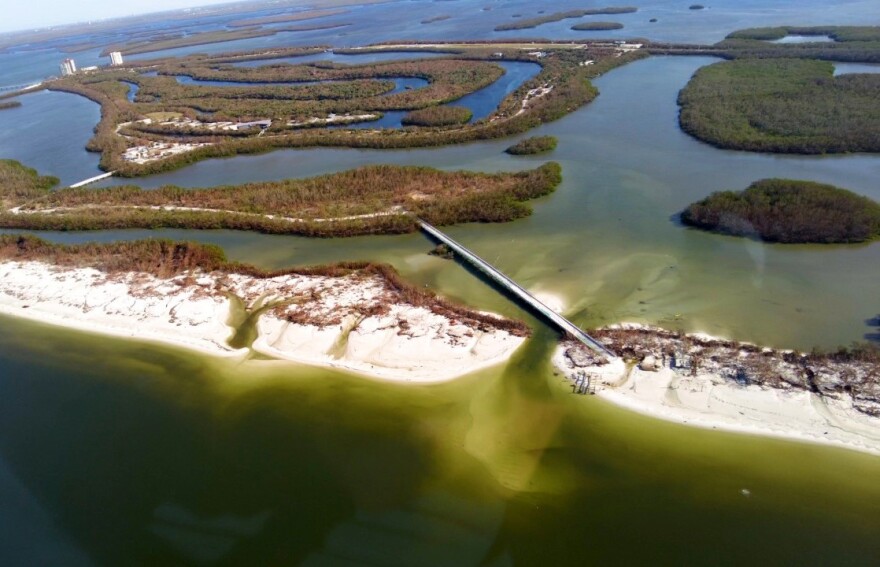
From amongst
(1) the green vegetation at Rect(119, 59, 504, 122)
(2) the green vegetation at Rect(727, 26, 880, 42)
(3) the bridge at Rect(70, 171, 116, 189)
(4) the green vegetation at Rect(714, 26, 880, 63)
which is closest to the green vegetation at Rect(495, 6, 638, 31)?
(1) the green vegetation at Rect(119, 59, 504, 122)

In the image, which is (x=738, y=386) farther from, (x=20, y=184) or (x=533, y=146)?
(x=20, y=184)

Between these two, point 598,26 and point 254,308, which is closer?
point 254,308

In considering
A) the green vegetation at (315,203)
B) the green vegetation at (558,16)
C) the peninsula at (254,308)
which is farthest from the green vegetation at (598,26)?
the peninsula at (254,308)

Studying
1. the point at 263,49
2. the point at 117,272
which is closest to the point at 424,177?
the point at 117,272

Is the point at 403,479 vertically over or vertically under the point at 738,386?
under

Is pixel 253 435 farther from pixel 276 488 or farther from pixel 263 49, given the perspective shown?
pixel 263 49

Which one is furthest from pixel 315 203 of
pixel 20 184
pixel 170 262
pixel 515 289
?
pixel 20 184
